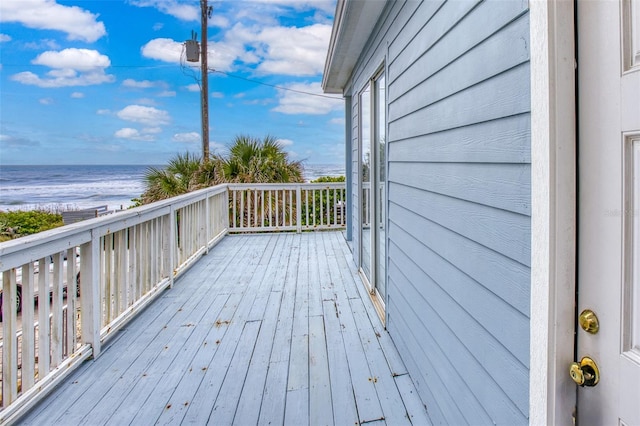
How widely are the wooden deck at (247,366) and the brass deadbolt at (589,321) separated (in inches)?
49.7

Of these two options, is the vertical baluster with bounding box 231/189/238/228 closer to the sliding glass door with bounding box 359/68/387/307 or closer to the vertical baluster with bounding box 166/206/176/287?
the vertical baluster with bounding box 166/206/176/287

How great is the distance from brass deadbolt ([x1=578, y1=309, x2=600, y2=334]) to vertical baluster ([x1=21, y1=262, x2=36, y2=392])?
239 centimetres

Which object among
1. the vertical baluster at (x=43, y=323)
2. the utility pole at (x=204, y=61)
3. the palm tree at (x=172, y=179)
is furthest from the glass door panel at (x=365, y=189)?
the utility pole at (x=204, y=61)

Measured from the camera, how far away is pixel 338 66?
4.50 m

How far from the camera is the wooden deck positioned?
6.04ft

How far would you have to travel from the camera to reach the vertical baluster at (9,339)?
1.78 m

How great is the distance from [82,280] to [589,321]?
265 cm

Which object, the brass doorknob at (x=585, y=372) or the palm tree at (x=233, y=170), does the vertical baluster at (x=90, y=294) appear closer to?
the brass doorknob at (x=585, y=372)

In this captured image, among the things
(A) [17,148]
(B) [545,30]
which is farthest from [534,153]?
(A) [17,148]

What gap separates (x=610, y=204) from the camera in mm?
711

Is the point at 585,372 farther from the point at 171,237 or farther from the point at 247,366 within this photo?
the point at 171,237

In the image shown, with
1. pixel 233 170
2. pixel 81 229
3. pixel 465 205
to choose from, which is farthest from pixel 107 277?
pixel 233 170

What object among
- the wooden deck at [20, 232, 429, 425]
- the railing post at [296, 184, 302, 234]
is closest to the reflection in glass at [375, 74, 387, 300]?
the wooden deck at [20, 232, 429, 425]

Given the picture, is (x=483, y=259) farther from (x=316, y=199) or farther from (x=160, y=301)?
(x=316, y=199)
